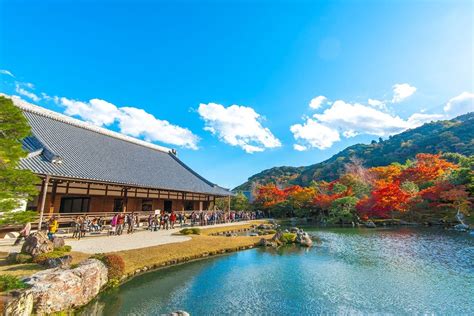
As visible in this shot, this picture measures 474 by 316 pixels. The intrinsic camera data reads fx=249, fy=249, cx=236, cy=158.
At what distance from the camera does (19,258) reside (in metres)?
8.09

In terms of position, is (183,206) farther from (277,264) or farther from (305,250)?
(277,264)

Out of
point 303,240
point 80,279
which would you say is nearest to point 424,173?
point 303,240

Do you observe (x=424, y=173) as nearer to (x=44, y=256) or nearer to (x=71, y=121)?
(x=44, y=256)

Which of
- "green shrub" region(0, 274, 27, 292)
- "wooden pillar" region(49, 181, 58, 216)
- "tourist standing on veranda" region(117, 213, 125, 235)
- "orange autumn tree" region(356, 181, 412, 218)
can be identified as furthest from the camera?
"orange autumn tree" region(356, 181, 412, 218)

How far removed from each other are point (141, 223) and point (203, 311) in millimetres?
14869

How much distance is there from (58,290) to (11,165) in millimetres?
3058

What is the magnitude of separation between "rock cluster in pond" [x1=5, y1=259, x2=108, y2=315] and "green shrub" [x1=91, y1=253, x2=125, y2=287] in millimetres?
437

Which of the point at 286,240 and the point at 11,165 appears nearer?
the point at 11,165

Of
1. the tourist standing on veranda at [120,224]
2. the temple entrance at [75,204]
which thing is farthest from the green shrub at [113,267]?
the temple entrance at [75,204]

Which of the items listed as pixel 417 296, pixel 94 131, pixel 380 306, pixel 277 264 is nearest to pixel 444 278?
pixel 417 296

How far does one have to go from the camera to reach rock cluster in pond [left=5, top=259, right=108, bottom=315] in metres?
4.65

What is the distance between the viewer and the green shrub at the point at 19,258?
8.08 metres

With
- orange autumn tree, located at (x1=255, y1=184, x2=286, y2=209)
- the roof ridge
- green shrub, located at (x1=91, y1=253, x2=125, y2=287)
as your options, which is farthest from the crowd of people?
orange autumn tree, located at (x1=255, y1=184, x2=286, y2=209)

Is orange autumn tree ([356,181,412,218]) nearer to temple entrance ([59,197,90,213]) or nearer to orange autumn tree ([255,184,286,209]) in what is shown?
orange autumn tree ([255,184,286,209])
